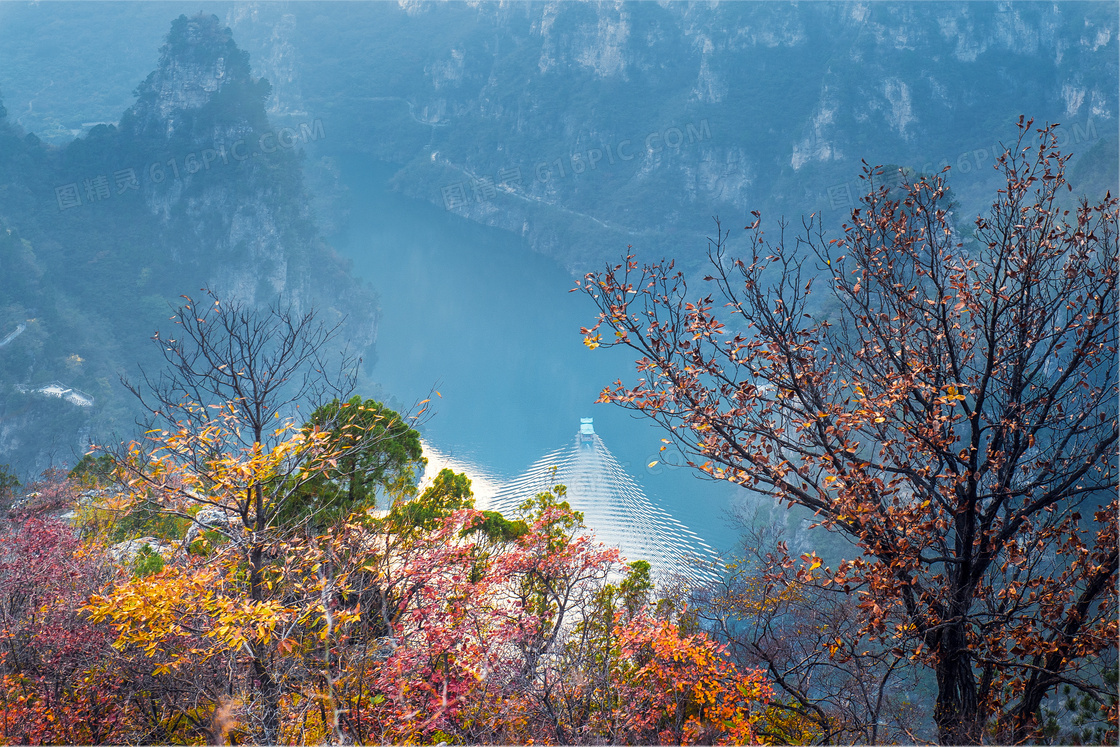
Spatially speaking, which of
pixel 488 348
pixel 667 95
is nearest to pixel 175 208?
pixel 488 348

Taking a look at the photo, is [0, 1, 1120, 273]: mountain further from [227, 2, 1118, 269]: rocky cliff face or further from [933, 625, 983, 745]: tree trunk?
[933, 625, 983, 745]: tree trunk

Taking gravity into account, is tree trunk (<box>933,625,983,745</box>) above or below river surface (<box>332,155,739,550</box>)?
below

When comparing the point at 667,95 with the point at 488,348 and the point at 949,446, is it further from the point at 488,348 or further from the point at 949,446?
the point at 949,446

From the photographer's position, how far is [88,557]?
840cm

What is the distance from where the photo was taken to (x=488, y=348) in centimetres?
4875

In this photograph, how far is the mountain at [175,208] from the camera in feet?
131

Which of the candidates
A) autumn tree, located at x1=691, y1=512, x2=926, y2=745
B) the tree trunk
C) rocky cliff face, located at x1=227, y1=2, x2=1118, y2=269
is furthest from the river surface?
the tree trunk

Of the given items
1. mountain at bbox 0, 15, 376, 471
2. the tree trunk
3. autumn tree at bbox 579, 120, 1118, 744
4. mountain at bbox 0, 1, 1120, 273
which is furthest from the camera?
mountain at bbox 0, 1, 1120, 273

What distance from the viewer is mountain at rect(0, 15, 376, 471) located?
39.8 meters

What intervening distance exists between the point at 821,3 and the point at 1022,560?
269ft

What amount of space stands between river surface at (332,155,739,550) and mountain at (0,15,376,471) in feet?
20.0

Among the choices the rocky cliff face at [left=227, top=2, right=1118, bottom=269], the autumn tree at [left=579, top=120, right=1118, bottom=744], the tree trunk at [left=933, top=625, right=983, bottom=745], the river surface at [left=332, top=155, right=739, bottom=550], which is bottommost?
the tree trunk at [left=933, top=625, right=983, bottom=745]

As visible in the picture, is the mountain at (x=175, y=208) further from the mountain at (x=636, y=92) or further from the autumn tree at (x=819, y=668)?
the autumn tree at (x=819, y=668)

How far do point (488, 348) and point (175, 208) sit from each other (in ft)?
79.0
